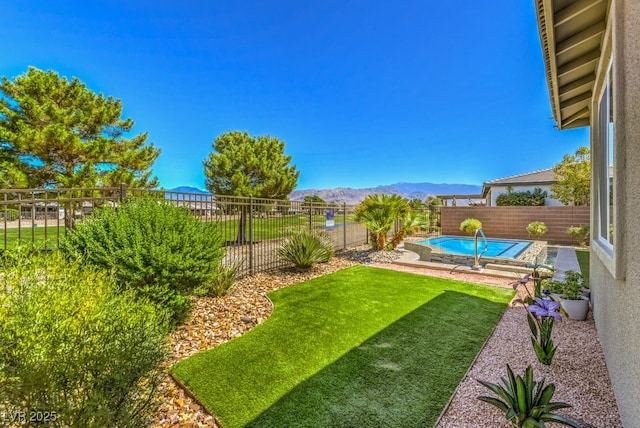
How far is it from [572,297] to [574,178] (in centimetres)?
1589

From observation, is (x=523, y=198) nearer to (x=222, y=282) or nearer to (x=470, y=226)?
(x=470, y=226)

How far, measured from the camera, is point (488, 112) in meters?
26.5

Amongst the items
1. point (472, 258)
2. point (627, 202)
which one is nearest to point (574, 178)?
point (472, 258)

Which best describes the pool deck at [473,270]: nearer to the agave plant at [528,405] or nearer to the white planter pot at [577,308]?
the white planter pot at [577,308]

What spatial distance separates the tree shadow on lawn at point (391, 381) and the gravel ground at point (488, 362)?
0.20 metres

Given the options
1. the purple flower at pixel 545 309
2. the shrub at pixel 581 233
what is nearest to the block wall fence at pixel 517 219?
the shrub at pixel 581 233

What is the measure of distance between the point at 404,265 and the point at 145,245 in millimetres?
7948

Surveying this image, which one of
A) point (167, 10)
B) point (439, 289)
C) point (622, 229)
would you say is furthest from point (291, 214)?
point (167, 10)

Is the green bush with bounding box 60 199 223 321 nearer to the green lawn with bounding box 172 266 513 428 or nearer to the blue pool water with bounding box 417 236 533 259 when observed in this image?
the green lawn with bounding box 172 266 513 428

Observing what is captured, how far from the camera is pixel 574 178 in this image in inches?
643

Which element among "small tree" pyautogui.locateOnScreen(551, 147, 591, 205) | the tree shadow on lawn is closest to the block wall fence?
"small tree" pyautogui.locateOnScreen(551, 147, 591, 205)

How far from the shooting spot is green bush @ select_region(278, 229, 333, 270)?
339 inches

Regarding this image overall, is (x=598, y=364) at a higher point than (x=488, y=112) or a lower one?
lower

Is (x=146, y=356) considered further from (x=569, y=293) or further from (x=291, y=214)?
(x=291, y=214)
